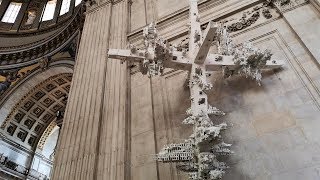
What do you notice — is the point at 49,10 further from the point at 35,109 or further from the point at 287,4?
the point at 287,4

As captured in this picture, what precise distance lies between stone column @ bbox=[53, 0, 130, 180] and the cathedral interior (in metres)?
0.02

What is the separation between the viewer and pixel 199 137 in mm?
2219

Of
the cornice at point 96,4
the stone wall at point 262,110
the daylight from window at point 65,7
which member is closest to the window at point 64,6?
the daylight from window at point 65,7

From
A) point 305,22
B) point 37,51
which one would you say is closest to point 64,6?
point 37,51

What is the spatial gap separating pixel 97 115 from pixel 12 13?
47.9 ft

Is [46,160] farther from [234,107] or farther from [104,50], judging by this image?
[234,107]

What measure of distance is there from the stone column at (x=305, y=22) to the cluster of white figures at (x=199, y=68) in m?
0.47

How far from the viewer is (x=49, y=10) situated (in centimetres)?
1580

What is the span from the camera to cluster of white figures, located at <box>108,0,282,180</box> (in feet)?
7.33

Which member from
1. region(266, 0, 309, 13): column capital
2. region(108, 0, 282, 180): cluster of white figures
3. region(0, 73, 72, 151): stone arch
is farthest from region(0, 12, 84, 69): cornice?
region(108, 0, 282, 180): cluster of white figures

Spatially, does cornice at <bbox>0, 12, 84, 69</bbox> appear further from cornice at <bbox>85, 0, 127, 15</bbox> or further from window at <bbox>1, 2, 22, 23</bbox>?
cornice at <bbox>85, 0, 127, 15</bbox>

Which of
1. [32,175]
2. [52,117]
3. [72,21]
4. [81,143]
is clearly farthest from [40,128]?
[81,143]

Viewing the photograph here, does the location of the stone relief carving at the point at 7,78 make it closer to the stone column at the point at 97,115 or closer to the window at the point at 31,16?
the window at the point at 31,16

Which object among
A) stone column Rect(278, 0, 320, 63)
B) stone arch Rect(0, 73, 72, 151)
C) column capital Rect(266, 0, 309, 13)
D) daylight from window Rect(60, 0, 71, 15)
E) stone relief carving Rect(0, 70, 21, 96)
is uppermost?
daylight from window Rect(60, 0, 71, 15)
